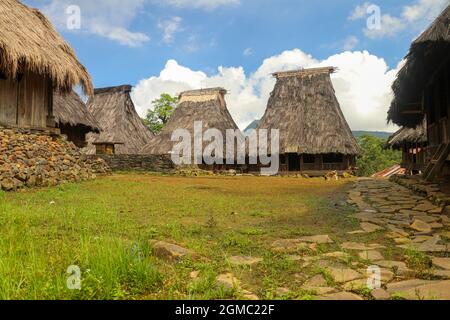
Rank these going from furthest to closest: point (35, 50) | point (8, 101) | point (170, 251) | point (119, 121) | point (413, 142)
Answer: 1. point (119, 121)
2. point (413, 142)
3. point (8, 101)
4. point (35, 50)
5. point (170, 251)

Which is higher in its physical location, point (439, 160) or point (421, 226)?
point (439, 160)

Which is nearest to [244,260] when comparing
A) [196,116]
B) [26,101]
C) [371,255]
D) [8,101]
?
[371,255]

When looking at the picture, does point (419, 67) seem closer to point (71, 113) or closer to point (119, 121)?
point (71, 113)

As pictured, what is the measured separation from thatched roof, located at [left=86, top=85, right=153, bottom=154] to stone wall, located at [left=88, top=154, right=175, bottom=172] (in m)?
4.31

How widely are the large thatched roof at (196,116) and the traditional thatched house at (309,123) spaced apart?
3.57 m

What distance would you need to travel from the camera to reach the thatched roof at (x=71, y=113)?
1752cm

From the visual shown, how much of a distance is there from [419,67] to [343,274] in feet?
24.3

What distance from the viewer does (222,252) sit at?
3.52 metres

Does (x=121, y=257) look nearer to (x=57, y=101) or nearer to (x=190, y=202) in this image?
(x=190, y=202)

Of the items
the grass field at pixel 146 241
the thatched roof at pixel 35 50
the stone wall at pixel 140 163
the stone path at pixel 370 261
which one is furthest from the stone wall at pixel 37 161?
the stone wall at pixel 140 163

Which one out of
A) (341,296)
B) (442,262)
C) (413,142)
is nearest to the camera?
(341,296)

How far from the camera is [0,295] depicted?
7.40 feet

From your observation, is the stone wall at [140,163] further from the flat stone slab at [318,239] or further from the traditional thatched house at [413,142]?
the flat stone slab at [318,239]
